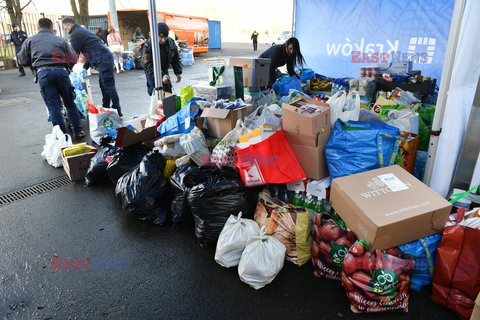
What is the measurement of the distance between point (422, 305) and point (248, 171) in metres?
1.50

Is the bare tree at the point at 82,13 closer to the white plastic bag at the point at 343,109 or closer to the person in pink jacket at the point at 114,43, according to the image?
the person in pink jacket at the point at 114,43

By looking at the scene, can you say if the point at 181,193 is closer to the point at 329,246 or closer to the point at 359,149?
the point at 329,246

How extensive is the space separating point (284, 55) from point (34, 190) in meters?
3.93

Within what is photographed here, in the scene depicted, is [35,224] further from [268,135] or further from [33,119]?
[33,119]

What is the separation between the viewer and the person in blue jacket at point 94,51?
5.35 meters

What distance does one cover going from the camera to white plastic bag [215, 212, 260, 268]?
233 cm

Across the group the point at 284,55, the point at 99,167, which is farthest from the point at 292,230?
the point at 284,55

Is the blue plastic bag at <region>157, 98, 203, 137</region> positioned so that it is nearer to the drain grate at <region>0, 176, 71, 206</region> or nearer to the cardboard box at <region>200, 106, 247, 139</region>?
the cardboard box at <region>200, 106, 247, 139</region>

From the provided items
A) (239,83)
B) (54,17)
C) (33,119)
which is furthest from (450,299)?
(54,17)

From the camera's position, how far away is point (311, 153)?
2.73 meters

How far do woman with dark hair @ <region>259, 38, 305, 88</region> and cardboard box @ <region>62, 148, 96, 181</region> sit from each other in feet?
9.10

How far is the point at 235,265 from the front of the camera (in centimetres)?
237

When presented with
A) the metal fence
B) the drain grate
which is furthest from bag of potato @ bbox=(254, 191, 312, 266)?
the metal fence

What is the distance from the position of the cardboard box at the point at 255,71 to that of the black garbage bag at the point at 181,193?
1991mm
